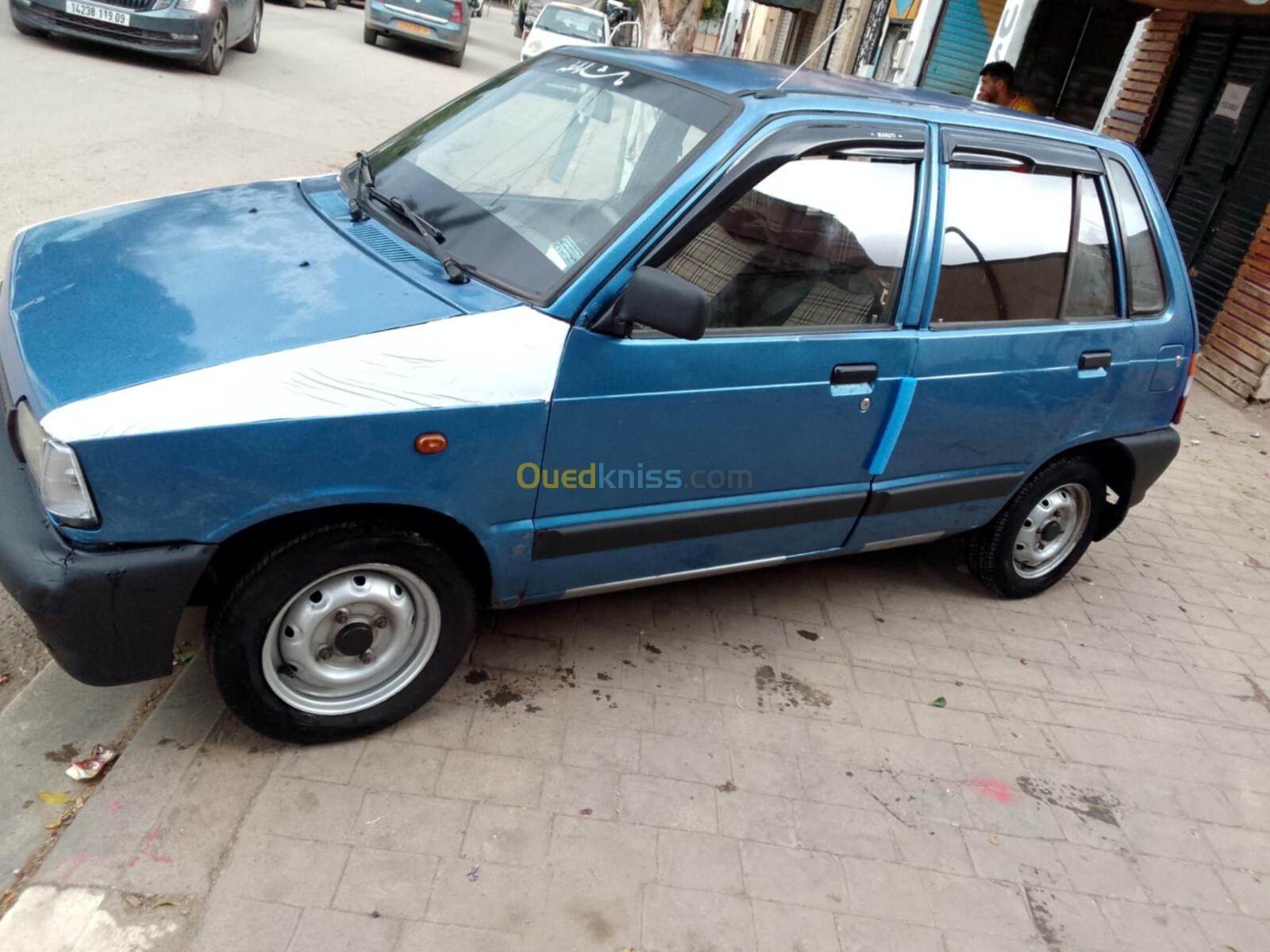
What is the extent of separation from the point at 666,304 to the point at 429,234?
87 cm

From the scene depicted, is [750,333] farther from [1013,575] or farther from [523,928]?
[1013,575]

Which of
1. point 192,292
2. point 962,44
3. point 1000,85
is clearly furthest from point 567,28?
point 192,292

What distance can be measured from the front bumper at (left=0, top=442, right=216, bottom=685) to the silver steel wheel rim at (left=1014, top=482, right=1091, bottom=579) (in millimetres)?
3209

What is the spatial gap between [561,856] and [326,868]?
0.59m

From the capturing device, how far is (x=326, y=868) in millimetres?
2434

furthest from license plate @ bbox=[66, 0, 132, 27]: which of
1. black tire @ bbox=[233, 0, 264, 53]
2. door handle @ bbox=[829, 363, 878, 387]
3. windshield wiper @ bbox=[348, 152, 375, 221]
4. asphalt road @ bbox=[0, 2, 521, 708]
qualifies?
door handle @ bbox=[829, 363, 878, 387]

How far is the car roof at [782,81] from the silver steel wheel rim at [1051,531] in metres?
1.45

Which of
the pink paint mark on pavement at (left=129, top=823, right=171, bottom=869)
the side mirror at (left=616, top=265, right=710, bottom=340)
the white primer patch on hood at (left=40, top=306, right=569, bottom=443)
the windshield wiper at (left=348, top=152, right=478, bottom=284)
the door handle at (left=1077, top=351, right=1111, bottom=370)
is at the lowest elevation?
the pink paint mark on pavement at (left=129, top=823, right=171, bottom=869)

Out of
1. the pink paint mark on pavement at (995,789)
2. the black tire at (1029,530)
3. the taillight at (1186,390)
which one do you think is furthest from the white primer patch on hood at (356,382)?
the taillight at (1186,390)

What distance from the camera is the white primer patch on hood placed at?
216cm

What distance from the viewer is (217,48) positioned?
37.8 feet

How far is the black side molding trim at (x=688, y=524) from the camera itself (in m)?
2.83

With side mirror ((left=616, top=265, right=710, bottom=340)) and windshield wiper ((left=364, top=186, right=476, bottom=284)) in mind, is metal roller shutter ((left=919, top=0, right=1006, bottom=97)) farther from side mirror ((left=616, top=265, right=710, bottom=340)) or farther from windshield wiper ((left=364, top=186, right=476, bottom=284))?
side mirror ((left=616, top=265, right=710, bottom=340))

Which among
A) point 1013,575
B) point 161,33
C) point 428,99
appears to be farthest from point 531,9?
point 1013,575
